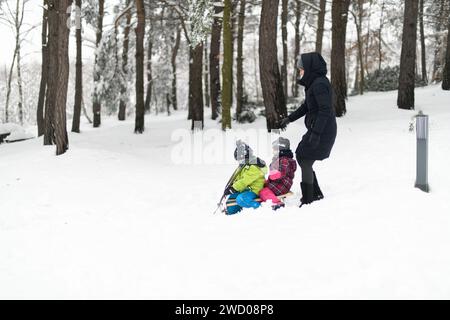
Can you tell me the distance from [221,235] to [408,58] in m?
10.2

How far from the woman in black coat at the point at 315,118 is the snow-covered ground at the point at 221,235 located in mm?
471

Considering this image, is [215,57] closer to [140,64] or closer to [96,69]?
[140,64]

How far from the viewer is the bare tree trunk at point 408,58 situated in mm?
12484

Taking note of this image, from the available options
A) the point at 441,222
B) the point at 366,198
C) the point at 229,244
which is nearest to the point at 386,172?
the point at 366,198

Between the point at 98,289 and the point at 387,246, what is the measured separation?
277cm

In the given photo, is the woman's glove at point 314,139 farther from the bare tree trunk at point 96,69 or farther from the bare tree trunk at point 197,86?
the bare tree trunk at point 96,69

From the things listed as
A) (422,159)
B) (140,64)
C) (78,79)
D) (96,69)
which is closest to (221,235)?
(422,159)

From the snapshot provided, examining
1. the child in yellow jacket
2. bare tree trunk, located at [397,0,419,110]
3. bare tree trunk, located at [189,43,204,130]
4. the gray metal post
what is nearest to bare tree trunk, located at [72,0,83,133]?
→ bare tree trunk, located at [189,43,204,130]

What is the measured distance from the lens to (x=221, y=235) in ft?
16.7

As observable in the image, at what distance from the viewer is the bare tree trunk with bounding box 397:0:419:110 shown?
41.0ft

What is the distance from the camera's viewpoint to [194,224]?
578 centimetres

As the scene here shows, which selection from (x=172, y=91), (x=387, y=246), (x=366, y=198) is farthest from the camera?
(x=172, y=91)
